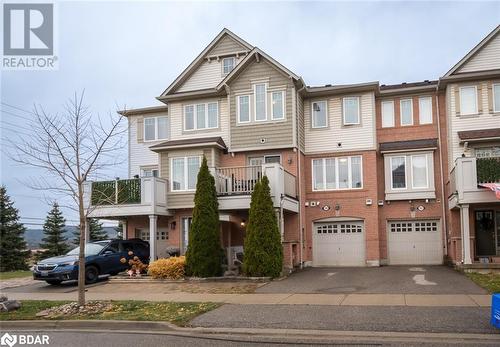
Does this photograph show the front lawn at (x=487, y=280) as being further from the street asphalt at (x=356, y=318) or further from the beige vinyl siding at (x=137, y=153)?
the beige vinyl siding at (x=137, y=153)

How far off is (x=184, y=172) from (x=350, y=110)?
7947 mm

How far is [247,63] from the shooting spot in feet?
76.7

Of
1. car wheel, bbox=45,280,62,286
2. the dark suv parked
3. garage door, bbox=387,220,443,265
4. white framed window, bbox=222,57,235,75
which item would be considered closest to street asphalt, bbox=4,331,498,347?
the dark suv parked

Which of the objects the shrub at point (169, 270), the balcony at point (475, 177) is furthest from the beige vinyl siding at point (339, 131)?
the shrub at point (169, 270)

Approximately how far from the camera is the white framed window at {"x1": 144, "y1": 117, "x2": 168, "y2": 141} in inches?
1059

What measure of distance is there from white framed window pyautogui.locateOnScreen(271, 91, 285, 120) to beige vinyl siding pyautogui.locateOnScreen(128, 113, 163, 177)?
6778 mm

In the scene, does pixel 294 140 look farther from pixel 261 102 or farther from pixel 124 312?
pixel 124 312

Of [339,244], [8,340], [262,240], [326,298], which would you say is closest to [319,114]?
[339,244]

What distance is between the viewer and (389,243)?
77.5 ft

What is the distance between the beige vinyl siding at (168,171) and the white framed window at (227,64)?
162 inches

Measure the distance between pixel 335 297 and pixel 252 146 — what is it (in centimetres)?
1048

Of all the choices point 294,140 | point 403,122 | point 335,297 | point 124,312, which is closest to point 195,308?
point 124,312

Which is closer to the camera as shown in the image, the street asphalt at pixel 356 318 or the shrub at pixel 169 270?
the street asphalt at pixel 356 318

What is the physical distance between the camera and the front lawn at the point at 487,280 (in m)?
14.6
